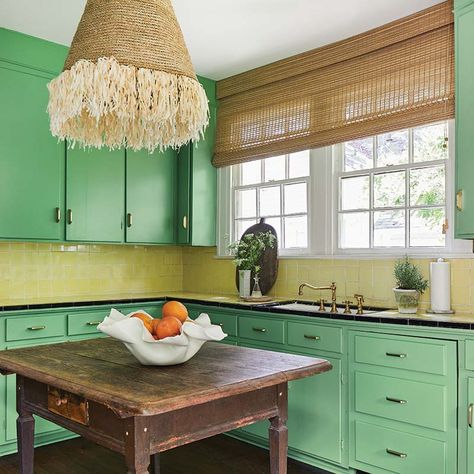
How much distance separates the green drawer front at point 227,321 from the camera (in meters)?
3.94

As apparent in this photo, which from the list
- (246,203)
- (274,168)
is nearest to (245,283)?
(246,203)

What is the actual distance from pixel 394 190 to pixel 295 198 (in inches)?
33.9

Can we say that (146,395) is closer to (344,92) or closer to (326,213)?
(326,213)

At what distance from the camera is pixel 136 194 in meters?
4.56

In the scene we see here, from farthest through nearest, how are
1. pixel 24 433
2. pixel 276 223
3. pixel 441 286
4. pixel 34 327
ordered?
pixel 276 223 < pixel 34 327 < pixel 441 286 < pixel 24 433

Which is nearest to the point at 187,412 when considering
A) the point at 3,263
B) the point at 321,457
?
the point at 321,457

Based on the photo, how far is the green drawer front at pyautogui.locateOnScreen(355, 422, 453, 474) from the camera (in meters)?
2.88

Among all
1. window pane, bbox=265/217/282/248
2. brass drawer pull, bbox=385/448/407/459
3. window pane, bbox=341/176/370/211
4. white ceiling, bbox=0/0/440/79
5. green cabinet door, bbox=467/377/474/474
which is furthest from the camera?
window pane, bbox=265/217/282/248

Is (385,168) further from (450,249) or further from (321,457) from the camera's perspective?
(321,457)

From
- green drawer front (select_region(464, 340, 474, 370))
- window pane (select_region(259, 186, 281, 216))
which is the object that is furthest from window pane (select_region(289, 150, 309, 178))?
green drawer front (select_region(464, 340, 474, 370))

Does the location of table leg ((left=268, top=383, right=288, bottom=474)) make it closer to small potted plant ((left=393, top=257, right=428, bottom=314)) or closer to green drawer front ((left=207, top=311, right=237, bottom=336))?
small potted plant ((left=393, top=257, right=428, bottom=314))

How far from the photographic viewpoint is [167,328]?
2062mm

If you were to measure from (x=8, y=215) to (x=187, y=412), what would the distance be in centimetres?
251

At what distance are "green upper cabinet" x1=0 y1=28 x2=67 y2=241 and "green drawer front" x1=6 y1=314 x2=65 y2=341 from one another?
0.58 metres
